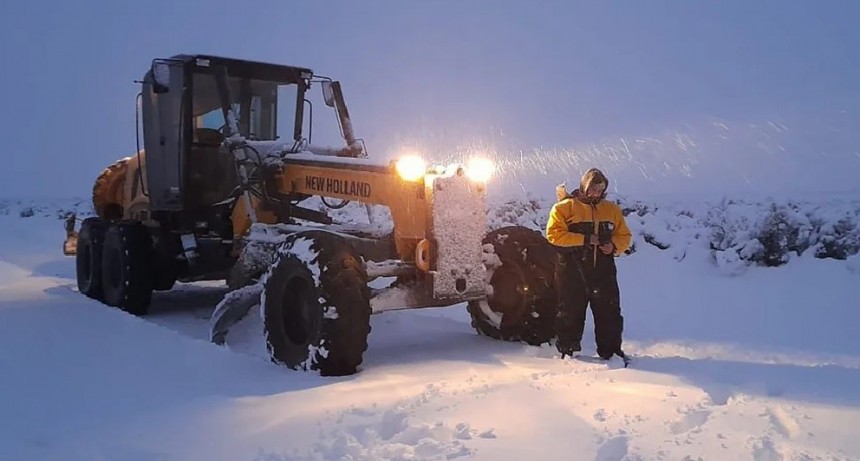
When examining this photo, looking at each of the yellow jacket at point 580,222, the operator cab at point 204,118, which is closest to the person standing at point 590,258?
the yellow jacket at point 580,222

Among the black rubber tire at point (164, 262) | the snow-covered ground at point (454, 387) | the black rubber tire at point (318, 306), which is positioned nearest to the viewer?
the snow-covered ground at point (454, 387)

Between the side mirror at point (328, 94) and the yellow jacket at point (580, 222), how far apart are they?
3460 millimetres

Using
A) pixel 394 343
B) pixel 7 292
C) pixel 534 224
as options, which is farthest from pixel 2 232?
pixel 394 343

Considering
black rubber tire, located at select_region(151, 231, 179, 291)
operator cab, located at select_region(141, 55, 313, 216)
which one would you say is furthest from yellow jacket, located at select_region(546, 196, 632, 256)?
black rubber tire, located at select_region(151, 231, 179, 291)

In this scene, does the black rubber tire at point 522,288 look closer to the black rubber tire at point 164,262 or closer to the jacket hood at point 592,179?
the jacket hood at point 592,179

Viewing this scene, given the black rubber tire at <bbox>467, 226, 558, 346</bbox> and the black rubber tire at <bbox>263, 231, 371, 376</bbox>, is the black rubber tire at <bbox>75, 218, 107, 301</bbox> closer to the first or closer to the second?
the black rubber tire at <bbox>263, 231, 371, 376</bbox>

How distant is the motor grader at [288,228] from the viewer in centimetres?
573

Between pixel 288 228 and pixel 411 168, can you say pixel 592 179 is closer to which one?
pixel 411 168

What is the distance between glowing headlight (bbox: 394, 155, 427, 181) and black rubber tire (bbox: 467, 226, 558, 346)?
1195mm

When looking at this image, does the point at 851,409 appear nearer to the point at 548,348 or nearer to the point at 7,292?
the point at 548,348

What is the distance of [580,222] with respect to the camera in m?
5.90

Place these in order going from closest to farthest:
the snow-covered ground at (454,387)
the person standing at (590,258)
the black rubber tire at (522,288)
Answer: the snow-covered ground at (454,387)
the person standing at (590,258)
the black rubber tire at (522,288)

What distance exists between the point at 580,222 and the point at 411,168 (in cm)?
134

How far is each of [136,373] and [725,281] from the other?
697cm
